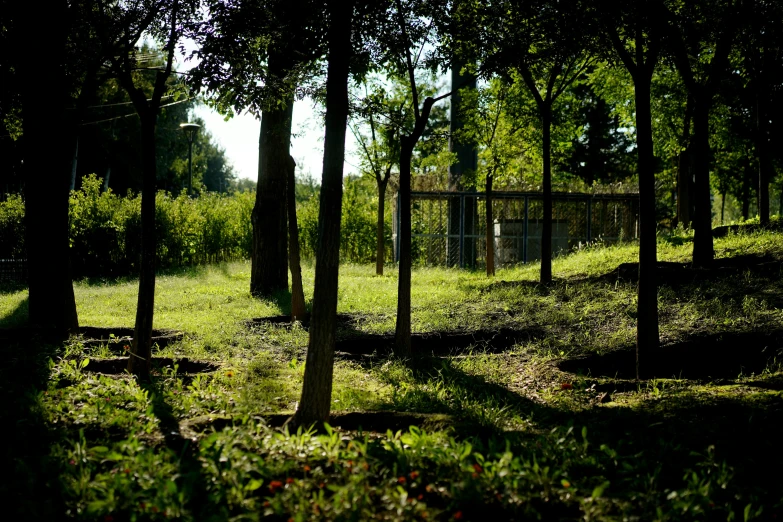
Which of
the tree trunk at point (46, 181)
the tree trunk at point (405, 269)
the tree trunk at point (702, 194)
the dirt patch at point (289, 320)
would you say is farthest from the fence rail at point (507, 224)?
the tree trunk at point (46, 181)

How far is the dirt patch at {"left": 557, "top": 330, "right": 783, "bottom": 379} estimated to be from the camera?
6926mm

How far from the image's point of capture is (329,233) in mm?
4543

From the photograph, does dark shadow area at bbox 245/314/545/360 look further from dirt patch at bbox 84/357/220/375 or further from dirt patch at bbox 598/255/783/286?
dirt patch at bbox 598/255/783/286

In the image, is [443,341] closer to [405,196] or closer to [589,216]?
[405,196]

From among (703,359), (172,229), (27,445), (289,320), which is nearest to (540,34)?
(703,359)

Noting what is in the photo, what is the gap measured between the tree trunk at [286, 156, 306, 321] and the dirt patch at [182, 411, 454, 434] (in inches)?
168

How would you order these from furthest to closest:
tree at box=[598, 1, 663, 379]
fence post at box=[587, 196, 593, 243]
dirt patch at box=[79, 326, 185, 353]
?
fence post at box=[587, 196, 593, 243] < dirt patch at box=[79, 326, 185, 353] < tree at box=[598, 1, 663, 379]

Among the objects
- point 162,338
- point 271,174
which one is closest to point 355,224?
point 271,174

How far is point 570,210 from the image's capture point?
22.9m

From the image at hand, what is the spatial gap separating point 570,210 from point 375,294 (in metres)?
12.4

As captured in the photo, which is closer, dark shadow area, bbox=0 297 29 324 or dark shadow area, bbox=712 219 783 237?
dark shadow area, bbox=0 297 29 324

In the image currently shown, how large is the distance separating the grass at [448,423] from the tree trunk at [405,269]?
1.13 feet

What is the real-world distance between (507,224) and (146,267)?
1501 cm

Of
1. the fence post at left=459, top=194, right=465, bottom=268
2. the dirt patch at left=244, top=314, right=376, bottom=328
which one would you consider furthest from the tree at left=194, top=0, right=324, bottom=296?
the fence post at left=459, top=194, right=465, bottom=268
